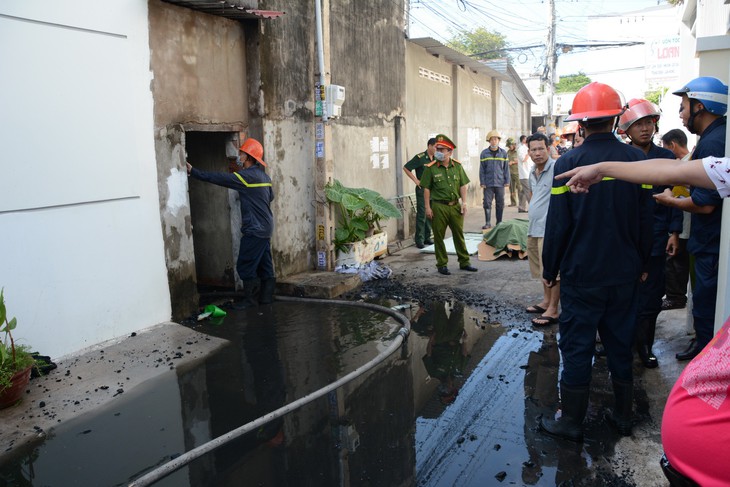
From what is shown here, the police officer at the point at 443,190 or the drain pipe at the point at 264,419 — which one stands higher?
the police officer at the point at 443,190

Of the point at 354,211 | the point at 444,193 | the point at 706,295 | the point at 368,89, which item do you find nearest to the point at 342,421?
the point at 706,295

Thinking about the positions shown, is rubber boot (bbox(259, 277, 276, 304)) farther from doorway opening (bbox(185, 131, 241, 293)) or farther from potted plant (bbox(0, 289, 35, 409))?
potted plant (bbox(0, 289, 35, 409))

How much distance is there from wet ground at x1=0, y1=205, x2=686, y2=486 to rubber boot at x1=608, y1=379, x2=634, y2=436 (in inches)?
2.8

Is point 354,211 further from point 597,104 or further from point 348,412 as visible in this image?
point 597,104

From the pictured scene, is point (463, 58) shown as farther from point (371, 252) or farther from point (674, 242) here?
point (674, 242)

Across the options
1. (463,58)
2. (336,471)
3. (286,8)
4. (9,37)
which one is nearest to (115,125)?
(9,37)

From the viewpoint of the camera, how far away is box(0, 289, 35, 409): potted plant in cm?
446

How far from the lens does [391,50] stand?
11.8m

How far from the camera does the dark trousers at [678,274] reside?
5.64 m

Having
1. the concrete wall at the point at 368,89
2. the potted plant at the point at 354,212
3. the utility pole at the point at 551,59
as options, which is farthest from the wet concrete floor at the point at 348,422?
the utility pole at the point at 551,59

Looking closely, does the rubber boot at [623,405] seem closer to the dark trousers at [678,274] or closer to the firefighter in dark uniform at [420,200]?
the dark trousers at [678,274]

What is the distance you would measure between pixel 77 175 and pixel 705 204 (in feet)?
16.9

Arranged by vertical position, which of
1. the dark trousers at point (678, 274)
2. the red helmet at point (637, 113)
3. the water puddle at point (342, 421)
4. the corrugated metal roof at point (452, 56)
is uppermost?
the corrugated metal roof at point (452, 56)

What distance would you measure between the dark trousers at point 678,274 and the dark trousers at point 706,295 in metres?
1.10
